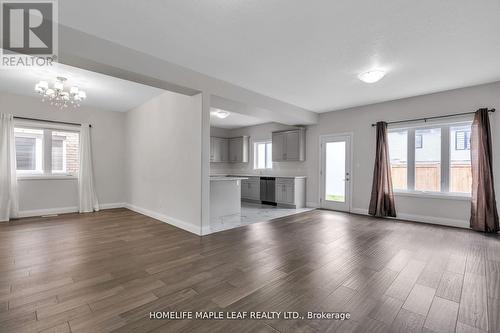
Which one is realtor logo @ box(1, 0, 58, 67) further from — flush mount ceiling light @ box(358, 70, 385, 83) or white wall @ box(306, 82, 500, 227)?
white wall @ box(306, 82, 500, 227)

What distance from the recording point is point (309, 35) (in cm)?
277

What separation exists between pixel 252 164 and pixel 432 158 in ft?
18.1

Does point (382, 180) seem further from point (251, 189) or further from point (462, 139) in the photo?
point (251, 189)

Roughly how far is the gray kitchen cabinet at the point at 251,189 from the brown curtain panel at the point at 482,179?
532 centimetres

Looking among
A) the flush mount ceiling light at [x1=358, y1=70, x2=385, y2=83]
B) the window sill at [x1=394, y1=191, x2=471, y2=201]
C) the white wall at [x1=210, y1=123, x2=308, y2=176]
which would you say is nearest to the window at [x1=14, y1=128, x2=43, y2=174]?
the white wall at [x1=210, y1=123, x2=308, y2=176]

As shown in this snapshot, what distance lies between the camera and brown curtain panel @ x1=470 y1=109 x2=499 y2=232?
416cm

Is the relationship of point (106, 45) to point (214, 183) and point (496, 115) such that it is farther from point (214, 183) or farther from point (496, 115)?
point (496, 115)

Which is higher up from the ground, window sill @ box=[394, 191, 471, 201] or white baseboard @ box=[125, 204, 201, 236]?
window sill @ box=[394, 191, 471, 201]

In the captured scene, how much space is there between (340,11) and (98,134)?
21.8 ft

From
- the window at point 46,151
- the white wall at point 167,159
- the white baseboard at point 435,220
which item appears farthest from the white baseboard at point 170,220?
the white baseboard at point 435,220

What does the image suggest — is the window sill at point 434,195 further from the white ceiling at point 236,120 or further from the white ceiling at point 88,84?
the white ceiling at point 88,84

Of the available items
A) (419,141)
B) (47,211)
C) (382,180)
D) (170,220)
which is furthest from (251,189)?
(47,211)

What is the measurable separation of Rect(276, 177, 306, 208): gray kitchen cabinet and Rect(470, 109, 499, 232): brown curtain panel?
12.3 feet

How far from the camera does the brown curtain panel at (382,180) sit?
536 cm
